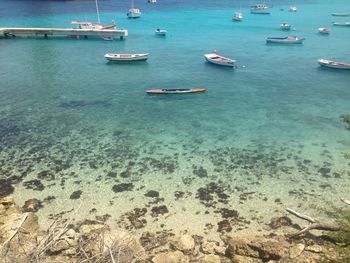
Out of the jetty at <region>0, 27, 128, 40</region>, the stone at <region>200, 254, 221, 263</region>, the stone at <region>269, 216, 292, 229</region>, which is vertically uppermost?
the jetty at <region>0, 27, 128, 40</region>

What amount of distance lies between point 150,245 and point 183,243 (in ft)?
7.99

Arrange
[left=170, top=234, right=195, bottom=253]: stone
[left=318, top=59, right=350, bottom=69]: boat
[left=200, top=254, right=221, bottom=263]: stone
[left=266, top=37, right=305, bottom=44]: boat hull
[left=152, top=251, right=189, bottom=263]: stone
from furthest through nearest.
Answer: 1. [left=266, top=37, right=305, bottom=44]: boat hull
2. [left=318, top=59, right=350, bottom=69]: boat
3. [left=170, top=234, right=195, bottom=253]: stone
4. [left=200, top=254, right=221, bottom=263]: stone
5. [left=152, top=251, right=189, bottom=263]: stone

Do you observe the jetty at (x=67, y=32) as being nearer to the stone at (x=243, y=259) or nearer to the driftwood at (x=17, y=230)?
the driftwood at (x=17, y=230)

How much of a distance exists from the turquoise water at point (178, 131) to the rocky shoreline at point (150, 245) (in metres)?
1.55

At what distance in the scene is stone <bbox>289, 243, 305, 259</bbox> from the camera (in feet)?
70.2

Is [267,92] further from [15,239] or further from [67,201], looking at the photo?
[15,239]

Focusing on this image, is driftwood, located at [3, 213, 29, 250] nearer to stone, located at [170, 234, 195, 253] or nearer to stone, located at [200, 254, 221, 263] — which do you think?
stone, located at [170, 234, 195, 253]

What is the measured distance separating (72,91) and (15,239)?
3565 cm

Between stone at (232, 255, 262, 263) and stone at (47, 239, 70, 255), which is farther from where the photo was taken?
stone at (47, 239, 70, 255)

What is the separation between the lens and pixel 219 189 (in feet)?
97.7

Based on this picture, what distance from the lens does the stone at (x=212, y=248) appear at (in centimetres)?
2282

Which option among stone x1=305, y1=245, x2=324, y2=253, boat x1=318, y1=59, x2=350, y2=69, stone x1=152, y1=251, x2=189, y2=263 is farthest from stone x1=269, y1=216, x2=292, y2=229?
boat x1=318, y1=59, x2=350, y2=69

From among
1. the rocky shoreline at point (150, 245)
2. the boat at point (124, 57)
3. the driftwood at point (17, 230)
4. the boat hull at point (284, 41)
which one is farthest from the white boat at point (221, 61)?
the driftwood at point (17, 230)

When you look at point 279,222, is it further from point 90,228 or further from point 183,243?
point 90,228
